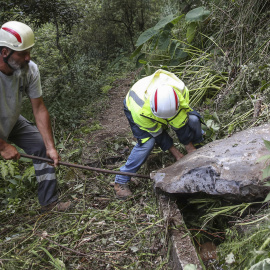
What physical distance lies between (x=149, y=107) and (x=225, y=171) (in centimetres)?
93

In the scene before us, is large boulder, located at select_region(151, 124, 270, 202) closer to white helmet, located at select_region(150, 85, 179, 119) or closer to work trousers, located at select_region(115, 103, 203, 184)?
work trousers, located at select_region(115, 103, 203, 184)

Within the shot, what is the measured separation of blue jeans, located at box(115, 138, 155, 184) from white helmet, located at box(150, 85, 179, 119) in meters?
0.43

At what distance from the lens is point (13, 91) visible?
9.00 feet

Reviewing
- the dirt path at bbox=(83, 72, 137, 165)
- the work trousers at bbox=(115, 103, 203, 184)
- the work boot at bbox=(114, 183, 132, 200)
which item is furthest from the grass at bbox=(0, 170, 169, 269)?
the dirt path at bbox=(83, 72, 137, 165)

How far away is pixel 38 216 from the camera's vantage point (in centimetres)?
303

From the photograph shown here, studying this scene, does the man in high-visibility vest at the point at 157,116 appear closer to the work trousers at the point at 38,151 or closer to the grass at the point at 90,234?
the grass at the point at 90,234

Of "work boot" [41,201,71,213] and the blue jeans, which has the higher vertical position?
the blue jeans

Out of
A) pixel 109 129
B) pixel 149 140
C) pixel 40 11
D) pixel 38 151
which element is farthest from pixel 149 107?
pixel 40 11

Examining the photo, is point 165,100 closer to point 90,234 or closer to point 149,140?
point 149,140

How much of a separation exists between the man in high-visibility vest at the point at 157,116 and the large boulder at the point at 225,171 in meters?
0.34

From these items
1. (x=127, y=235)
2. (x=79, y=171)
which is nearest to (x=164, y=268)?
(x=127, y=235)

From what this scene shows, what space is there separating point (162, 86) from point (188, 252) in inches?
57.0

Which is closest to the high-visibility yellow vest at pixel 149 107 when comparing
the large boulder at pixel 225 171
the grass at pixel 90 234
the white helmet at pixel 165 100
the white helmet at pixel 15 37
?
the white helmet at pixel 165 100

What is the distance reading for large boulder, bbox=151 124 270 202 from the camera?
7.11 feet
